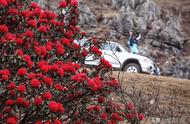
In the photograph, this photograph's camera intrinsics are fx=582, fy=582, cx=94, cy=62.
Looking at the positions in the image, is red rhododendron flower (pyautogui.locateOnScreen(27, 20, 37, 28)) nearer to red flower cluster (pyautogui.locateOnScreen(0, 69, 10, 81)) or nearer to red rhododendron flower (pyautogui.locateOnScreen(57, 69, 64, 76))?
red rhododendron flower (pyautogui.locateOnScreen(57, 69, 64, 76))

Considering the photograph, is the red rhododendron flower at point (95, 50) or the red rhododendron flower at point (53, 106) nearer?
the red rhododendron flower at point (53, 106)

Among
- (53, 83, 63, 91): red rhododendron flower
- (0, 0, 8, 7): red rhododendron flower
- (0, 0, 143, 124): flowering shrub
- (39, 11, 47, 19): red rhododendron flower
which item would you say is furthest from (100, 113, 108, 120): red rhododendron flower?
(0, 0, 8, 7): red rhododendron flower

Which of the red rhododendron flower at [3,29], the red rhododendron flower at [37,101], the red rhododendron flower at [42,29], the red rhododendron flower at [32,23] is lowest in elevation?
the red rhododendron flower at [37,101]

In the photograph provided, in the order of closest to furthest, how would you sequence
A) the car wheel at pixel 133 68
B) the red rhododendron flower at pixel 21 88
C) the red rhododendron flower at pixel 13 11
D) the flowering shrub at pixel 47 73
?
the red rhododendron flower at pixel 21 88
the flowering shrub at pixel 47 73
the red rhododendron flower at pixel 13 11
the car wheel at pixel 133 68

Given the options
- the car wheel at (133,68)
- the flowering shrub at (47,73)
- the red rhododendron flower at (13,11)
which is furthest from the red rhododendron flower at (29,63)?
the car wheel at (133,68)

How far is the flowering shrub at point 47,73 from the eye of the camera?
5.49 meters

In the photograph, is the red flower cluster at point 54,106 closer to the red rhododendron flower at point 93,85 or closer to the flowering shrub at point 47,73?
the flowering shrub at point 47,73

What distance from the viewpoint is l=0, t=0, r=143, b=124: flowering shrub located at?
5.49m

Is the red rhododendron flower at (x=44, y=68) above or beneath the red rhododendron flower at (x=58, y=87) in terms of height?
above

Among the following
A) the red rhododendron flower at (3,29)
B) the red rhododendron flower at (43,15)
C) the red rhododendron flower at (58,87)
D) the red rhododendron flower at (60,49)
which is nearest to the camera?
the red rhododendron flower at (58,87)

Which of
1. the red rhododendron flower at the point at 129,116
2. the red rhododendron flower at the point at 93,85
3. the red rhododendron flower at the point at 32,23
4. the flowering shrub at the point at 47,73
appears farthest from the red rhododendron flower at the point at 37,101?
the red rhododendron flower at the point at 129,116

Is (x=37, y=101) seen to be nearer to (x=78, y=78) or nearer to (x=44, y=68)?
(x=44, y=68)

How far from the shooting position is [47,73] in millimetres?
5707

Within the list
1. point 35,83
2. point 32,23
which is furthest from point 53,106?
point 32,23
